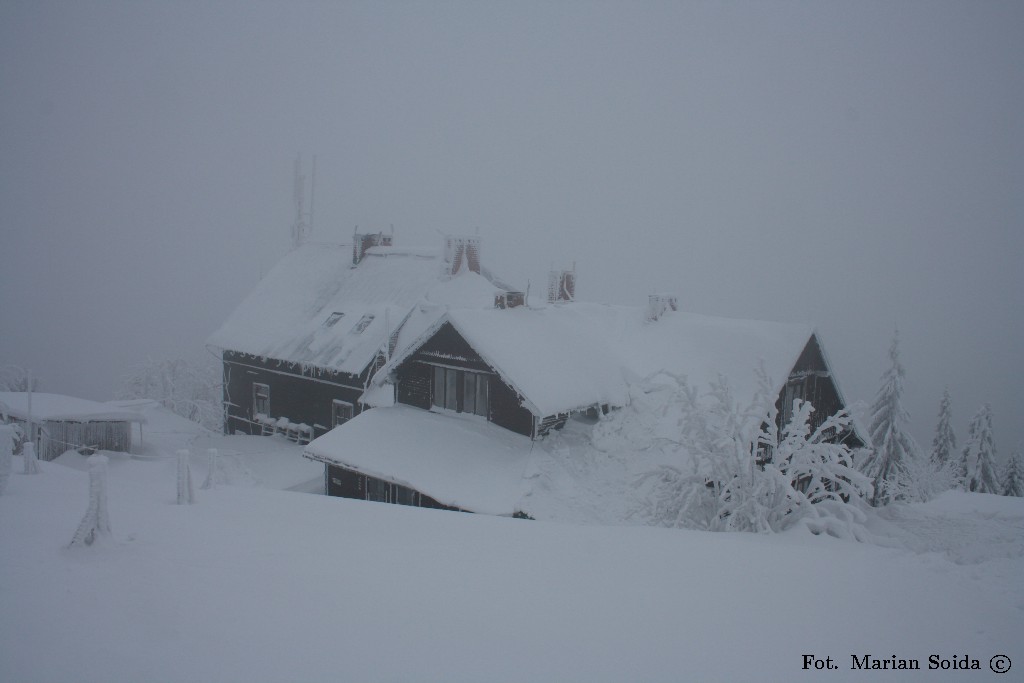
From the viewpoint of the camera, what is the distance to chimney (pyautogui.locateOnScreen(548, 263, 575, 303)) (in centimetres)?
2625

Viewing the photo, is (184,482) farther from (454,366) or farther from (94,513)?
(454,366)

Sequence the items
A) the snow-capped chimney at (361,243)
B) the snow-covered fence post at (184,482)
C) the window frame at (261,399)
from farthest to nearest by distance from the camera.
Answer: the snow-capped chimney at (361,243) → the window frame at (261,399) → the snow-covered fence post at (184,482)

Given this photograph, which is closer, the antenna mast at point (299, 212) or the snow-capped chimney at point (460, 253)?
the snow-capped chimney at point (460, 253)

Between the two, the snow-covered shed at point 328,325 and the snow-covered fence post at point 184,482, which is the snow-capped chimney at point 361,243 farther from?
the snow-covered fence post at point 184,482

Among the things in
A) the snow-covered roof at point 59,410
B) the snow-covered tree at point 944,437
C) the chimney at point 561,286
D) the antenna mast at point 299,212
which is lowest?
the snow-covered tree at point 944,437

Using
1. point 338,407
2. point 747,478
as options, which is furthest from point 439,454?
point 338,407

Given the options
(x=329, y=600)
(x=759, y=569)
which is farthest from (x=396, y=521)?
(x=759, y=569)

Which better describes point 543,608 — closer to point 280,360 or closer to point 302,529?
point 302,529

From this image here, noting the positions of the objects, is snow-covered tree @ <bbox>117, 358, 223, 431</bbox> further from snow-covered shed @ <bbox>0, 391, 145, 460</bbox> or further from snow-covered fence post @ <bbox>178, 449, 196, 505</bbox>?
snow-covered fence post @ <bbox>178, 449, 196, 505</bbox>

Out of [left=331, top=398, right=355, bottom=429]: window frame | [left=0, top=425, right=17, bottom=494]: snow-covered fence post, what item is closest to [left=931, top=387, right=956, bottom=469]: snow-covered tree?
[left=331, top=398, right=355, bottom=429]: window frame

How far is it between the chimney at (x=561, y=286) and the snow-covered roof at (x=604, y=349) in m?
4.23

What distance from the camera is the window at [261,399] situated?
26.7 metres

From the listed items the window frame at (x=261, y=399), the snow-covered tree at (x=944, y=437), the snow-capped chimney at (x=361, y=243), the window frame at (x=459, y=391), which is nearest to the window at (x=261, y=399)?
the window frame at (x=261, y=399)

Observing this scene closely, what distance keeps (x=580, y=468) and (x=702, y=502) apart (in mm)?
4677
